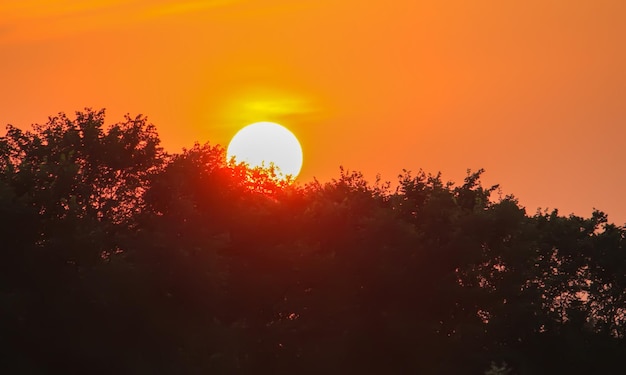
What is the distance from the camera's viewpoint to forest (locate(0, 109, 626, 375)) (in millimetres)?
58031

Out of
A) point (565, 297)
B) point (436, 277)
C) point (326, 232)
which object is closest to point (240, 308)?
point (326, 232)

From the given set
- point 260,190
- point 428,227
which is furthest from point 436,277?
point 260,190

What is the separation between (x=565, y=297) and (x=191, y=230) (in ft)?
119

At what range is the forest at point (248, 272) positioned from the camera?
190ft

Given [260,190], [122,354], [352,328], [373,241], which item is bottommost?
[122,354]

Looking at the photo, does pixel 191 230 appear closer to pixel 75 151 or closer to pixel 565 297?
pixel 75 151

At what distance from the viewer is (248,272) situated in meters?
68.2

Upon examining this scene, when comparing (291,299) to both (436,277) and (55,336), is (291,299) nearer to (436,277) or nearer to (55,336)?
(436,277)

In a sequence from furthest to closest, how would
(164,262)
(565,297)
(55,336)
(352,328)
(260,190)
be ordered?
(565,297), (260,190), (352,328), (164,262), (55,336)

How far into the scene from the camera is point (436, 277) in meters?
69.1

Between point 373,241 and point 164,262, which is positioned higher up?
point 373,241

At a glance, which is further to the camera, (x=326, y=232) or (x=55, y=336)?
(x=326, y=232)

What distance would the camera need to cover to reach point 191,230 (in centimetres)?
6469

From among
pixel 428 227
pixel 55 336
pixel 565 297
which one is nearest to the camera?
pixel 55 336
